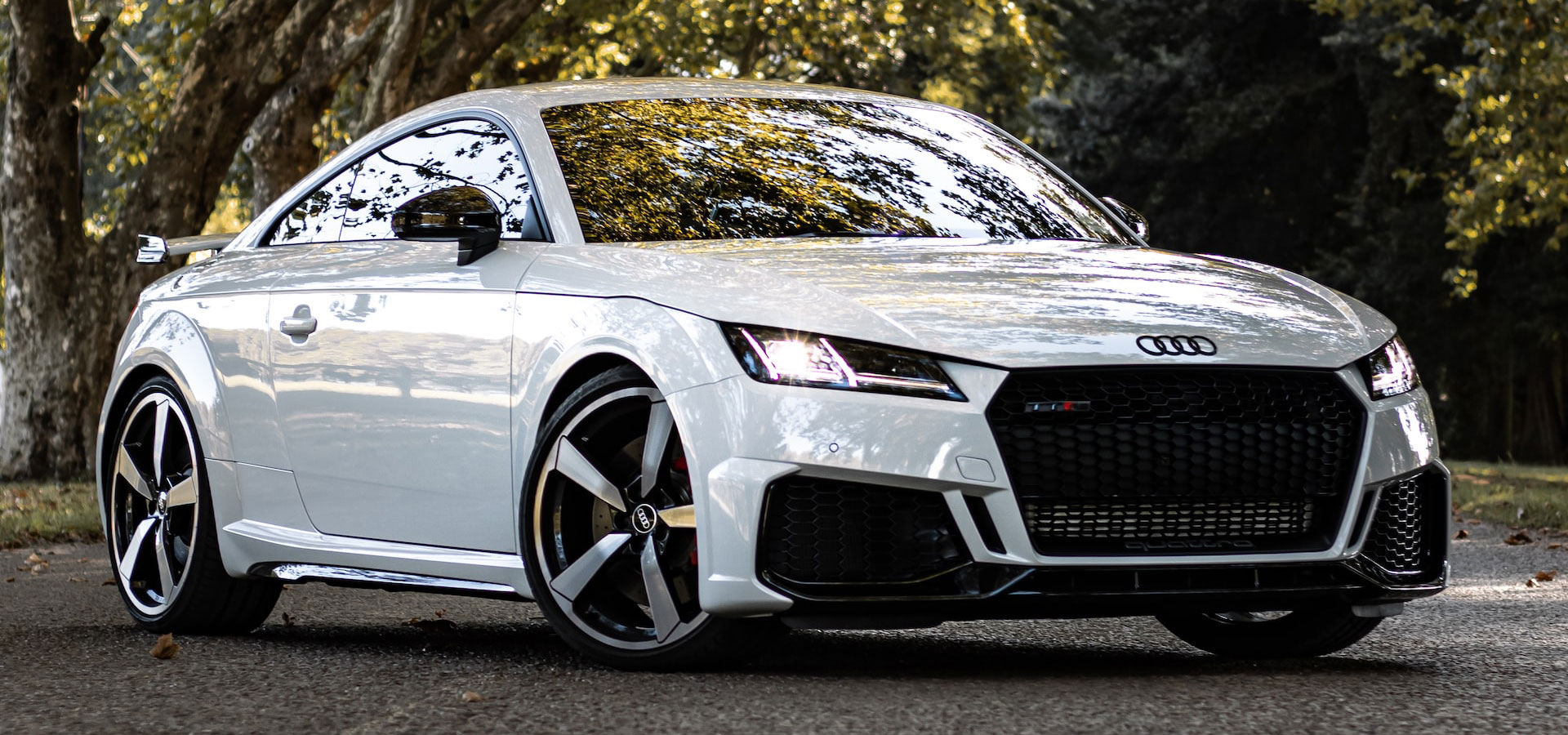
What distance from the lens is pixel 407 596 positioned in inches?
323

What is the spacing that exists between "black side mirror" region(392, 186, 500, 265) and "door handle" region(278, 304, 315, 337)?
698mm

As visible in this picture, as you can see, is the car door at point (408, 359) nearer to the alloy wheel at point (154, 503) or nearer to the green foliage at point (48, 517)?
the alloy wheel at point (154, 503)

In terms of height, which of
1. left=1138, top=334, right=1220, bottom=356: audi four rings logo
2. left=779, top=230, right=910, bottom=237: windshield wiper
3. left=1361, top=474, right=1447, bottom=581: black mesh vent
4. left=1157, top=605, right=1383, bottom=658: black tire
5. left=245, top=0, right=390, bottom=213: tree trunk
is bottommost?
left=1157, top=605, right=1383, bottom=658: black tire

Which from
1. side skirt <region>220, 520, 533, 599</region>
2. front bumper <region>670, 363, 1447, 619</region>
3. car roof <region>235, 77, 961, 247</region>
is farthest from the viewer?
car roof <region>235, 77, 961, 247</region>

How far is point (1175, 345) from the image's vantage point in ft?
16.0

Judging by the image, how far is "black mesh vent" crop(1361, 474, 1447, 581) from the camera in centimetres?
512

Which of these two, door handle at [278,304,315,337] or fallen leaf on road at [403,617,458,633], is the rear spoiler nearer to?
door handle at [278,304,315,337]

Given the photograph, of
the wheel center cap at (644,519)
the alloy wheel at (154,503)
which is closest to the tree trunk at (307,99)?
the alloy wheel at (154,503)

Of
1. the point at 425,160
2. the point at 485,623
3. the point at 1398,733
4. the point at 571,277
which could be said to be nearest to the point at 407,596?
the point at 485,623

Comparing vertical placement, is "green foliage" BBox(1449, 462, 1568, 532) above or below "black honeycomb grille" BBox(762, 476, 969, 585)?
below

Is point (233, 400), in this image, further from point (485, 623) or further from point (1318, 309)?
point (1318, 309)

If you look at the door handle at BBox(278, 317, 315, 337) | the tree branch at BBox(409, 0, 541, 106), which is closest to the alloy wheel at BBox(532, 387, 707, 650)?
the door handle at BBox(278, 317, 315, 337)

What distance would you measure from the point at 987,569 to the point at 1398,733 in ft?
3.15

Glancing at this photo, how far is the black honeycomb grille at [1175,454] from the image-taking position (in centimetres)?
475
